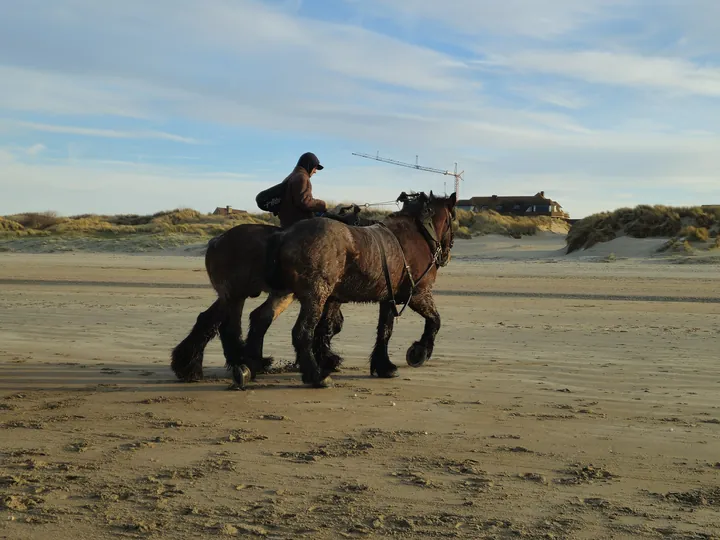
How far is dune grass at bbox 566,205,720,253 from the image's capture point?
35.1m

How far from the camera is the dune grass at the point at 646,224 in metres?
35.1

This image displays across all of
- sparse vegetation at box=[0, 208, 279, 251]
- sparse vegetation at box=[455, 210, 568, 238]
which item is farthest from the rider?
sparse vegetation at box=[455, 210, 568, 238]

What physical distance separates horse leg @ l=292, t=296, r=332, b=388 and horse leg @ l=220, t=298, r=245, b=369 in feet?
2.04

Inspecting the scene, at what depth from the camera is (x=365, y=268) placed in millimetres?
8406

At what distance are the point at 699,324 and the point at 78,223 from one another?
53.3m

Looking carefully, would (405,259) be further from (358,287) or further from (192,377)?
(192,377)

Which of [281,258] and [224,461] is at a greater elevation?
[281,258]

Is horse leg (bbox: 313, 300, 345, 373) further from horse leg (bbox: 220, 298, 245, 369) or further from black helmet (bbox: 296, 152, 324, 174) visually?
black helmet (bbox: 296, 152, 324, 174)

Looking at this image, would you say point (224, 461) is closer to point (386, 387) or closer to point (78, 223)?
point (386, 387)

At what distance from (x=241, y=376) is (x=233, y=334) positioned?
1.65 ft

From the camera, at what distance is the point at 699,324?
44.8 ft

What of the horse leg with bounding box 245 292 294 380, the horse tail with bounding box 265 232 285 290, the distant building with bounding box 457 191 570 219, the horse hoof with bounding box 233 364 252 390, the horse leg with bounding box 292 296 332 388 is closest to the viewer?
the horse tail with bounding box 265 232 285 290

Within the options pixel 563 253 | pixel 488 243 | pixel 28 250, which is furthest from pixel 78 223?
pixel 563 253

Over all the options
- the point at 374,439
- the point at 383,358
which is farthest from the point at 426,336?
the point at 374,439
